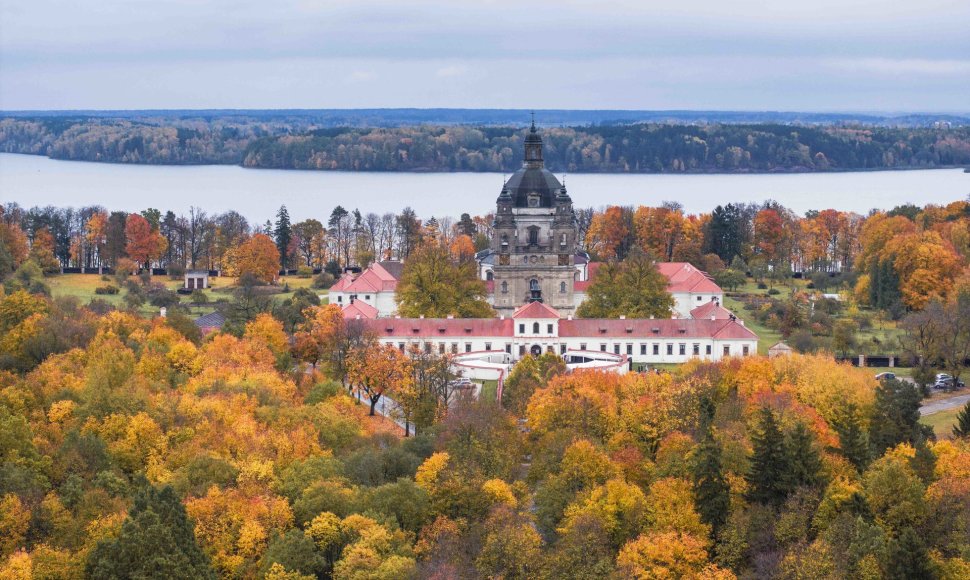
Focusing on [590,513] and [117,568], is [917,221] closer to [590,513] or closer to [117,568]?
[590,513]

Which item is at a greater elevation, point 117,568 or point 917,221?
point 917,221

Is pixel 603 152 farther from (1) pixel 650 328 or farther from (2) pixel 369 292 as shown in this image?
(1) pixel 650 328

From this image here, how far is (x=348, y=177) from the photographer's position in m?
168

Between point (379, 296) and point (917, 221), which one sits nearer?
point (379, 296)

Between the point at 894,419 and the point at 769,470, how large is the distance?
6.57m

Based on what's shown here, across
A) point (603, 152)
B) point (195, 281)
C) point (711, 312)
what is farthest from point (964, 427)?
point (603, 152)

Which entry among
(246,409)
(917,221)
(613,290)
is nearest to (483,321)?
(613,290)

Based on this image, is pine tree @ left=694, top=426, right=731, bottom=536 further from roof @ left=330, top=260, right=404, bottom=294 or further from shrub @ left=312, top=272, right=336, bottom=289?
shrub @ left=312, top=272, right=336, bottom=289

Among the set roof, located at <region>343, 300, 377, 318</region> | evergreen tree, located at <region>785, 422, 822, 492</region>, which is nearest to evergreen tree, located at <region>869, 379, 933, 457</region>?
evergreen tree, located at <region>785, 422, 822, 492</region>

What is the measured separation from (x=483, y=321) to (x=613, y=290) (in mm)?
6149

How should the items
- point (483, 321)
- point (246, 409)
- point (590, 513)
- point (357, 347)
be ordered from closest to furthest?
point (590, 513) → point (246, 409) → point (357, 347) → point (483, 321)

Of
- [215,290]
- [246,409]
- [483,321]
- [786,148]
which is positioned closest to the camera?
[246,409]

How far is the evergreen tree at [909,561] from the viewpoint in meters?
27.5

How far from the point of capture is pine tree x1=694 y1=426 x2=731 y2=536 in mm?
30766
